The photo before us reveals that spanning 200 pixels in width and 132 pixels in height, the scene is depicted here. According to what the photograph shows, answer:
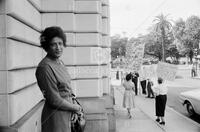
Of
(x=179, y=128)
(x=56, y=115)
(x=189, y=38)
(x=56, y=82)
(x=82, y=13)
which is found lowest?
(x=179, y=128)

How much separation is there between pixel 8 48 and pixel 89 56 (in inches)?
142

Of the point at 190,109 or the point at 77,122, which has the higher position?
the point at 77,122

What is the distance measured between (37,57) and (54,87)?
367 centimetres

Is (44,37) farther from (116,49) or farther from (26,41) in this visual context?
(116,49)

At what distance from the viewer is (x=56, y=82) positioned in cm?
268

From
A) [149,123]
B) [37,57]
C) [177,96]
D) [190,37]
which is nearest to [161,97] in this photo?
[149,123]

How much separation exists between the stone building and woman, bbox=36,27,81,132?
4.10 ft

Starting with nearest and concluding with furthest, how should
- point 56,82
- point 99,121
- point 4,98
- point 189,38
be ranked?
1. point 56,82
2. point 4,98
3. point 99,121
4. point 189,38

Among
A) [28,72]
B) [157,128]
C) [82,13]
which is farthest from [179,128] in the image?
[28,72]

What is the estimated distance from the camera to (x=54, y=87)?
2643mm

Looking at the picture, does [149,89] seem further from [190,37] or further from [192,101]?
[190,37]

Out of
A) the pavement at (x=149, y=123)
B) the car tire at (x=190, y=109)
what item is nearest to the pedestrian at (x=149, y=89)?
the pavement at (x=149, y=123)

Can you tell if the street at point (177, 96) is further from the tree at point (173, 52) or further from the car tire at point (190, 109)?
the tree at point (173, 52)

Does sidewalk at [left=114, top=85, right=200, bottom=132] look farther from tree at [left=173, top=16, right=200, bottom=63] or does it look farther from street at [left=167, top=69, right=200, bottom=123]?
tree at [left=173, top=16, right=200, bottom=63]
